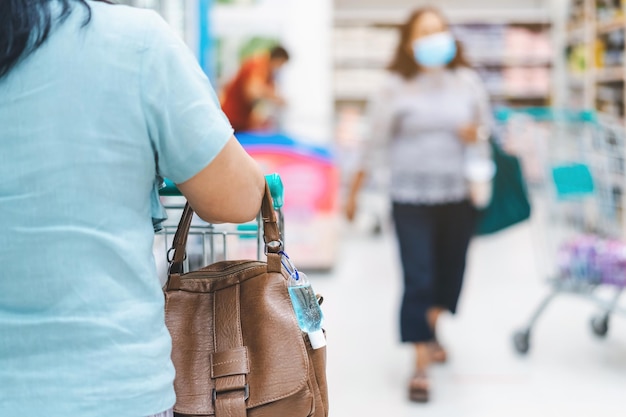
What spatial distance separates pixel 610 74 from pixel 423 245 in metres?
4.84

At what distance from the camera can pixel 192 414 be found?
1.29 meters

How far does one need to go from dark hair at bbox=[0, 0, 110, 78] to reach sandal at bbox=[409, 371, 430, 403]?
2671mm

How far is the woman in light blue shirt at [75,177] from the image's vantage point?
1121mm

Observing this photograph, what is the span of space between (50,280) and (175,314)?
0.28 meters

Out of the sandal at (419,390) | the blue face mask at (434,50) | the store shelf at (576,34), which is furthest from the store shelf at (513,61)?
the sandal at (419,390)

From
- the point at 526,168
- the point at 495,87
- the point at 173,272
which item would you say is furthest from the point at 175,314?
the point at 495,87

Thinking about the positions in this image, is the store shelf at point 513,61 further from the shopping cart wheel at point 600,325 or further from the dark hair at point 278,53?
the shopping cart wheel at point 600,325

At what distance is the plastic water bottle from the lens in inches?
52.6

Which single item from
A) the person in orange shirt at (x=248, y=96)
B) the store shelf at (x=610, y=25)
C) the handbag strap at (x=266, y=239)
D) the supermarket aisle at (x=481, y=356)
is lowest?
the supermarket aisle at (x=481, y=356)

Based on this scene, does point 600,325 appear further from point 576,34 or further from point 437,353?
point 576,34

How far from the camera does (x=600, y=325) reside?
4.34m

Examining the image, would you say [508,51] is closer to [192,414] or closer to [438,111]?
[438,111]

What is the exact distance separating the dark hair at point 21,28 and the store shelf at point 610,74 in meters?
6.71

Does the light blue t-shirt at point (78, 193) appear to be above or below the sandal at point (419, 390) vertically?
above
